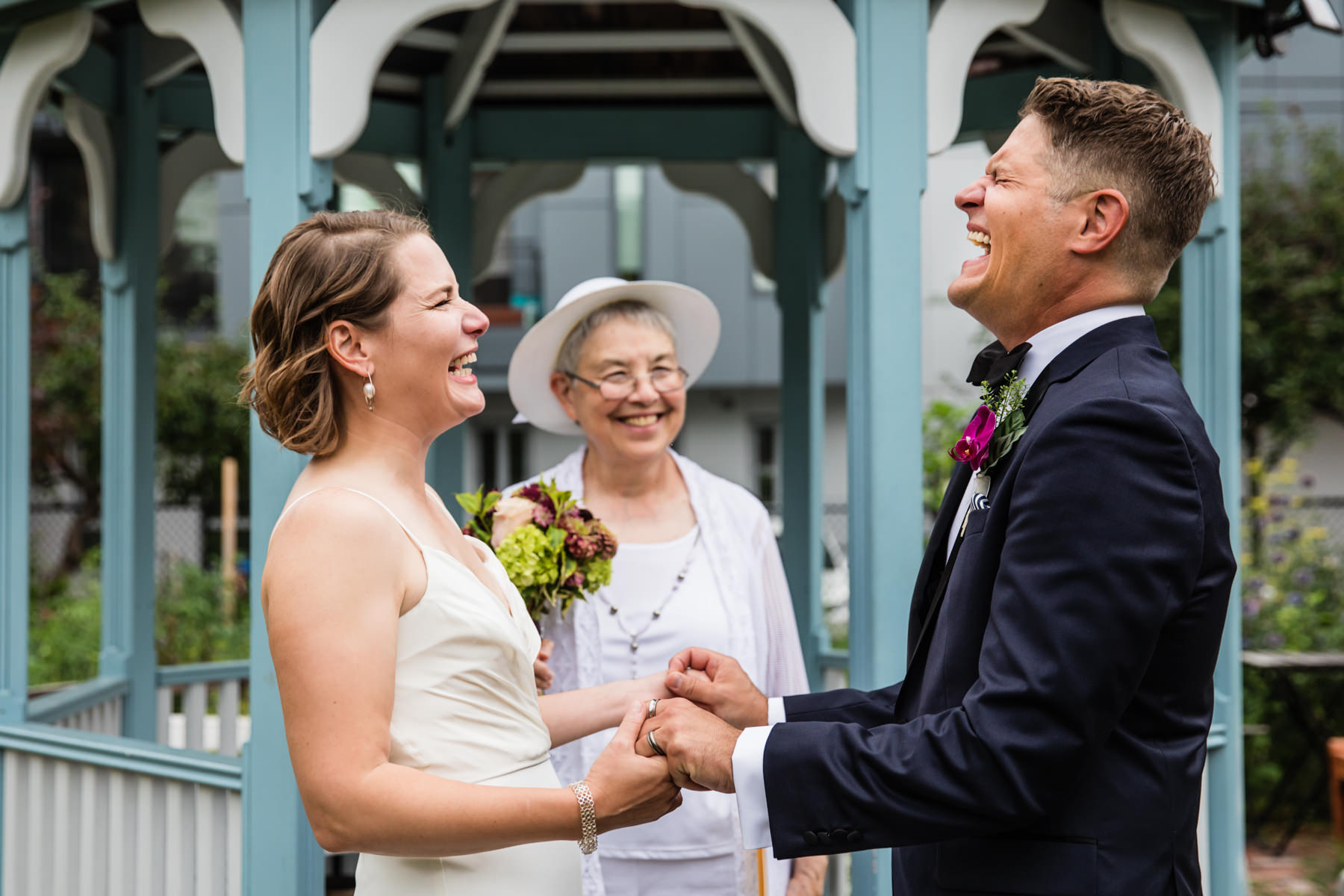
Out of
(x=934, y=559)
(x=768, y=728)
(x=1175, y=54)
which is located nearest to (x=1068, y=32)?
(x=1175, y=54)

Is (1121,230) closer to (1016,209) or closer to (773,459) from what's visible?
(1016,209)

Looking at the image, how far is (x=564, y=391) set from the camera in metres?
3.82

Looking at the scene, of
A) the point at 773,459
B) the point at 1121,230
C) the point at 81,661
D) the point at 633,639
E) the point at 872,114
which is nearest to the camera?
the point at 1121,230

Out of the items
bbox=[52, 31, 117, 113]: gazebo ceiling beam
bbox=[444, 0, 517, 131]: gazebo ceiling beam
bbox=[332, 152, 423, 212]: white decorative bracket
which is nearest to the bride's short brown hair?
bbox=[444, 0, 517, 131]: gazebo ceiling beam

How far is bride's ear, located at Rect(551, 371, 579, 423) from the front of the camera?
3.79 m

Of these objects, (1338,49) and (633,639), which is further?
(1338,49)

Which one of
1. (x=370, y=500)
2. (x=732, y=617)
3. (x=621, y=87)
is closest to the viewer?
(x=370, y=500)

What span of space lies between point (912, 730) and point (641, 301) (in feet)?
7.14

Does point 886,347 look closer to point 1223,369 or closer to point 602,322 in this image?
point 602,322

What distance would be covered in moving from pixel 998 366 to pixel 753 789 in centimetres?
87

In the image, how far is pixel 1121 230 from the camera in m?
2.05

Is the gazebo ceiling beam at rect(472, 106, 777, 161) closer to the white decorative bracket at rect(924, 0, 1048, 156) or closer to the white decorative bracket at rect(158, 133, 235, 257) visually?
the white decorative bracket at rect(158, 133, 235, 257)

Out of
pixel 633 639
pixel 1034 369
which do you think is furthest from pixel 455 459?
pixel 1034 369

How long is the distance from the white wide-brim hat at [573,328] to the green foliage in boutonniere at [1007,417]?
1560 millimetres
